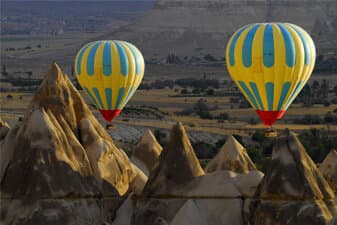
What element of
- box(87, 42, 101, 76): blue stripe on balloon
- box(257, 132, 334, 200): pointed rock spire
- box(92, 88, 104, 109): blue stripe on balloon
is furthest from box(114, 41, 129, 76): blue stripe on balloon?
box(257, 132, 334, 200): pointed rock spire

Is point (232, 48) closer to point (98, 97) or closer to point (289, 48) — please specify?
point (289, 48)

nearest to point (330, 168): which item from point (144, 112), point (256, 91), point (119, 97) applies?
point (256, 91)

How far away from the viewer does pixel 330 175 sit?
21.3m

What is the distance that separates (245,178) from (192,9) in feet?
575

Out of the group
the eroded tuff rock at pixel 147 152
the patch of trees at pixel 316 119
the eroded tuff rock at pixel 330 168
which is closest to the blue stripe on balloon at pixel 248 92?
the eroded tuff rock at pixel 147 152

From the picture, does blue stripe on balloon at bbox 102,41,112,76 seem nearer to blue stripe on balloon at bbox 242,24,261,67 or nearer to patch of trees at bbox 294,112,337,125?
blue stripe on balloon at bbox 242,24,261,67

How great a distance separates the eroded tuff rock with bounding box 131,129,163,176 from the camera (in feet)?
72.8

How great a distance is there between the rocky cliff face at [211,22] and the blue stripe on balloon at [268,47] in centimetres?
13356

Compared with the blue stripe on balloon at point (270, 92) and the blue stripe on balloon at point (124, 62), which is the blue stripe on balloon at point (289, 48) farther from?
the blue stripe on balloon at point (124, 62)

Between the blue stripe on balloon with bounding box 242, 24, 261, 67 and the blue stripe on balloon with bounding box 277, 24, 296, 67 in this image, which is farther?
the blue stripe on balloon with bounding box 242, 24, 261, 67

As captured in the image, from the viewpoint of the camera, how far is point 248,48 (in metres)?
31.5

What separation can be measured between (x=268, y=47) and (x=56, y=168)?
13.2 m

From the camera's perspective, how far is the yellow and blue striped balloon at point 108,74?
3300 cm

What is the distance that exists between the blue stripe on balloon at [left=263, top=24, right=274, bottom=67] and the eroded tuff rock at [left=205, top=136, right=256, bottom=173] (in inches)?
419
